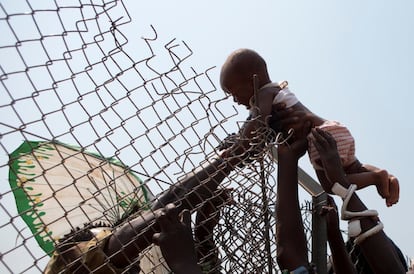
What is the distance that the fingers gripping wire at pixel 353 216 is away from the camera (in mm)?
2682

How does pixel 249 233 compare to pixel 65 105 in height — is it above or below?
below

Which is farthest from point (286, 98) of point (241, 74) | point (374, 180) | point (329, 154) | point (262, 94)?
point (374, 180)

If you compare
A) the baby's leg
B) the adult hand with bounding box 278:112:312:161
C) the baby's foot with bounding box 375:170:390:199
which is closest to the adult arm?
the adult hand with bounding box 278:112:312:161

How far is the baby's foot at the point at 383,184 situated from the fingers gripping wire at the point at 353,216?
1.46 feet

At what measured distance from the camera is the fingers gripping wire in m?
2.68

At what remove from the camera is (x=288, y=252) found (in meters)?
2.44

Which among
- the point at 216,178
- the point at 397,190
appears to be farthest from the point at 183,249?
the point at 397,190

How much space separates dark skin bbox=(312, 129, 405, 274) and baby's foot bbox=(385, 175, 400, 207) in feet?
1.34

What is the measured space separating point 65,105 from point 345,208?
1.42 m

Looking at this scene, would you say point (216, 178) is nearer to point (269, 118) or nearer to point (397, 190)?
point (269, 118)

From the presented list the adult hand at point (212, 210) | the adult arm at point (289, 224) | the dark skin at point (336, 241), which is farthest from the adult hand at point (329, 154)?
the adult hand at point (212, 210)

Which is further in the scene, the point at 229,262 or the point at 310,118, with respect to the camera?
the point at 310,118

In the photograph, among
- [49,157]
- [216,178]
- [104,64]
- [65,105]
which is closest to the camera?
[65,105]

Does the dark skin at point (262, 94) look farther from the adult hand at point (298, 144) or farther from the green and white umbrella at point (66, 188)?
the green and white umbrella at point (66, 188)
